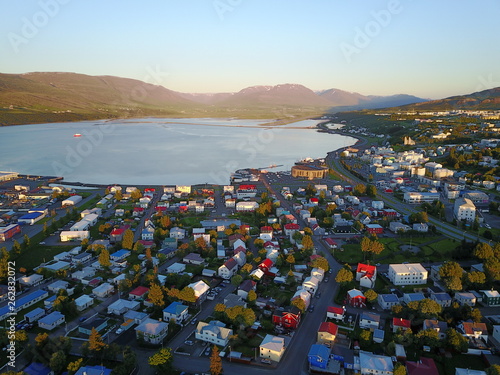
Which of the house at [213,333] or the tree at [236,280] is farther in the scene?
the tree at [236,280]

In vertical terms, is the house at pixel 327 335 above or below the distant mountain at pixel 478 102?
below

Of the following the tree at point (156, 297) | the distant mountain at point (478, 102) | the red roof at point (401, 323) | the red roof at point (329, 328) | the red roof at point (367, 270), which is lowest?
the red roof at point (401, 323)

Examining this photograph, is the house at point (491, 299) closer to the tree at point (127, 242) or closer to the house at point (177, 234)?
the house at point (177, 234)

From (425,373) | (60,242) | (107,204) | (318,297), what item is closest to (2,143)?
(107,204)

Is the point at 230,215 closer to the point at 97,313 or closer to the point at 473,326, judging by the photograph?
the point at 97,313

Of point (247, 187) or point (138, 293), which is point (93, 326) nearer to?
point (138, 293)

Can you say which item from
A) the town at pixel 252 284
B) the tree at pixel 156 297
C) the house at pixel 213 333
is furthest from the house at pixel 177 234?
the house at pixel 213 333

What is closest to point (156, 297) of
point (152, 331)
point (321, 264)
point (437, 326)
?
point (152, 331)
